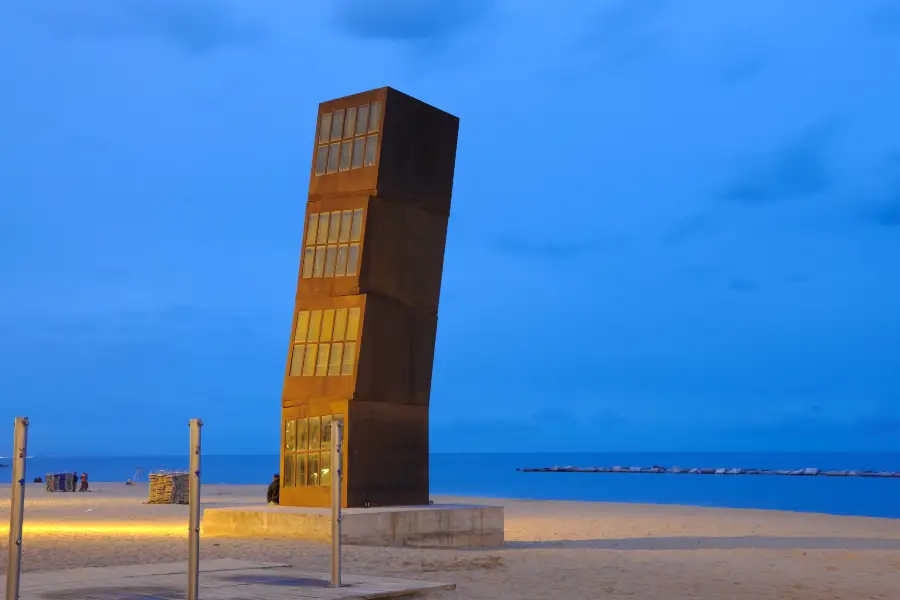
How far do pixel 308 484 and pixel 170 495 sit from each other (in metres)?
17.6

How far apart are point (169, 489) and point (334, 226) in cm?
1899

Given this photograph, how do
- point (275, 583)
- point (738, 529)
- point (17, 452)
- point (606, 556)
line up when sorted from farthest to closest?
point (738, 529) < point (606, 556) < point (275, 583) < point (17, 452)

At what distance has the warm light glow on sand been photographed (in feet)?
73.9

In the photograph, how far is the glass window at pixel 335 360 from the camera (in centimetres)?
2108

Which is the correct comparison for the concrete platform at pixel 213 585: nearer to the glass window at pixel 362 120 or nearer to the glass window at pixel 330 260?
the glass window at pixel 330 260

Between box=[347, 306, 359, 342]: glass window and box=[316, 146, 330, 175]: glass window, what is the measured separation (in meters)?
3.08

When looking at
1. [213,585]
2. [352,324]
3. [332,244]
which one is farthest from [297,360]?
[213,585]

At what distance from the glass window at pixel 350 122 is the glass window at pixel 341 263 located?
2303 mm

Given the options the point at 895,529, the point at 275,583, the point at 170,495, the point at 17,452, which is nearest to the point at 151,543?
the point at 275,583

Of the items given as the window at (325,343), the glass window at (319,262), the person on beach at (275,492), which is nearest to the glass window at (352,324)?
the window at (325,343)

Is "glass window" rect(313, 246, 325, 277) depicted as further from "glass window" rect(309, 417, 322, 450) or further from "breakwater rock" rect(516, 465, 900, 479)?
"breakwater rock" rect(516, 465, 900, 479)

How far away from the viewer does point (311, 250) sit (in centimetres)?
2211

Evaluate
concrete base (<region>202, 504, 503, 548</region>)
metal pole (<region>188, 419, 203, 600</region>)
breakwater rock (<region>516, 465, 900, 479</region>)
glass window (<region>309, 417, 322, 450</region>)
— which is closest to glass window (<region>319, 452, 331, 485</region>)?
glass window (<region>309, 417, 322, 450</region>)

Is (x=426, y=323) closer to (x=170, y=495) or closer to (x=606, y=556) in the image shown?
(x=606, y=556)
